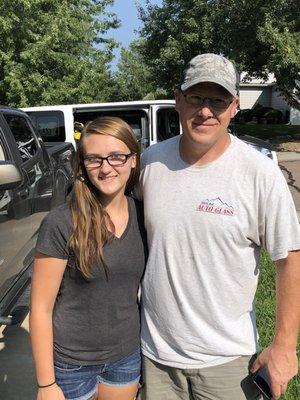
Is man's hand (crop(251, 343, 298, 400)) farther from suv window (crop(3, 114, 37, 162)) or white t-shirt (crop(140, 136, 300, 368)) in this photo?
suv window (crop(3, 114, 37, 162))

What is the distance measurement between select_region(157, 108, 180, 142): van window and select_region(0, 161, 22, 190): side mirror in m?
6.94

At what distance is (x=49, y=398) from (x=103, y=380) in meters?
0.26

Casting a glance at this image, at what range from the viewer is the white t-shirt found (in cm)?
169

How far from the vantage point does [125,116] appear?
988 cm

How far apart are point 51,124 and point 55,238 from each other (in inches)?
327

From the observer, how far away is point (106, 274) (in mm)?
1776

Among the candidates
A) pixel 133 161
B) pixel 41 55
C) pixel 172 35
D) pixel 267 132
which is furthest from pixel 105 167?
pixel 267 132

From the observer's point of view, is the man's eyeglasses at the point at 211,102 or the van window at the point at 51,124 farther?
the van window at the point at 51,124

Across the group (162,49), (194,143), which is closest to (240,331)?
(194,143)

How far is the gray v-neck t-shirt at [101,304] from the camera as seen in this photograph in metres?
1.77

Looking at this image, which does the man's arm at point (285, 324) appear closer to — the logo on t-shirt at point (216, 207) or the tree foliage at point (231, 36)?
the logo on t-shirt at point (216, 207)

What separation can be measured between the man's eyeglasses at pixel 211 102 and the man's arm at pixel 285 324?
579mm

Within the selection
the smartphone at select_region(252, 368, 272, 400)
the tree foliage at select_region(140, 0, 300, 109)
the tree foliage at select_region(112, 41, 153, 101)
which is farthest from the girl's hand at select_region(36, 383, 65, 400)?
the tree foliage at select_region(112, 41, 153, 101)

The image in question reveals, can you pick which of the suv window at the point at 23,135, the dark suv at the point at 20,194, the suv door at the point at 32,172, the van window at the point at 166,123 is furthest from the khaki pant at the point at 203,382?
the van window at the point at 166,123
